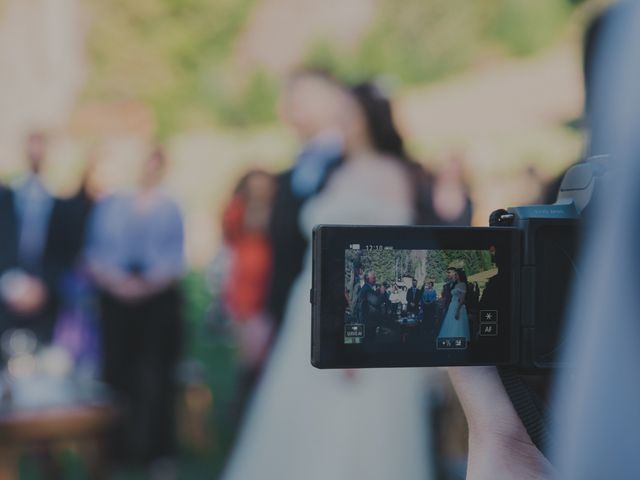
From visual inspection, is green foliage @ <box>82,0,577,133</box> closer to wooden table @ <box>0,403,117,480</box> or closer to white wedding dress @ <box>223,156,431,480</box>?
white wedding dress @ <box>223,156,431,480</box>

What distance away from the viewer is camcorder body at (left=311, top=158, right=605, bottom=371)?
2.81 ft

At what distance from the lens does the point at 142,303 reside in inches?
209

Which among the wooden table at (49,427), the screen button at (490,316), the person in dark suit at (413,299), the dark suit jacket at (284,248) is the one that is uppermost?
the dark suit jacket at (284,248)

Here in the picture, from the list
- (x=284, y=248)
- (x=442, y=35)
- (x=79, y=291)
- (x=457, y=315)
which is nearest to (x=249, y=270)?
(x=284, y=248)

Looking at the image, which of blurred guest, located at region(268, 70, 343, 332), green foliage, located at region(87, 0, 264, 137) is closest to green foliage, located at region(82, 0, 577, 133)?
green foliage, located at region(87, 0, 264, 137)

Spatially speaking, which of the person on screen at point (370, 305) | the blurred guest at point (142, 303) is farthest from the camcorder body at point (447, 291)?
the blurred guest at point (142, 303)

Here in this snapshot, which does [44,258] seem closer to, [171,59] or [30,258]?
[30,258]

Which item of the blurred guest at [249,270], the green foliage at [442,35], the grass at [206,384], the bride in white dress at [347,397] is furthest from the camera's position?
the green foliage at [442,35]

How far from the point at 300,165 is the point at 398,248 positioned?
4.22 meters

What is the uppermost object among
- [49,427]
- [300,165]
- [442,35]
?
[442,35]

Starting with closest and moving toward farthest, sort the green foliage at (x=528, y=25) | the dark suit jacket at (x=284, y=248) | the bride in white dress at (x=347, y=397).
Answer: the bride in white dress at (x=347, y=397) → the dark suit jacket at (x=284, y=248) → the green foliage at (x=528, y=25)

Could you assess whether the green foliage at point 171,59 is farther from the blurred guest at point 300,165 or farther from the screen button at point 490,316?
A: the screen button at point 490,316

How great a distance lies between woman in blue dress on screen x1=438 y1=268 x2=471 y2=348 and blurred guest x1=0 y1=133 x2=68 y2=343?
15.0ft

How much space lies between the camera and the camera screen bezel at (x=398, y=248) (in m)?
0.86
